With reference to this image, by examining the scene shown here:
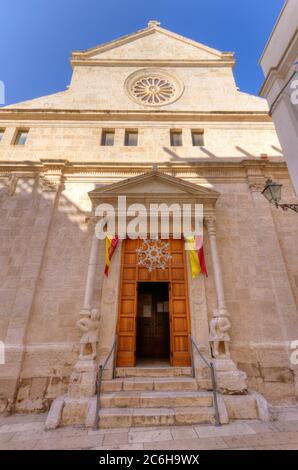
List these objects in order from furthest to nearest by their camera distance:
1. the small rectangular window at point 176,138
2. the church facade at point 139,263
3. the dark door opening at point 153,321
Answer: the small rectangular window at point 176,138 < the dark door opening at point 153,321 < the church facade at point 139,263

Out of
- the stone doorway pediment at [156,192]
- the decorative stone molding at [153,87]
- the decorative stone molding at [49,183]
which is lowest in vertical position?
the stone doorway pediment at [156,192]

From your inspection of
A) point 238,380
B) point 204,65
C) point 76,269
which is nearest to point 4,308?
point 76,269

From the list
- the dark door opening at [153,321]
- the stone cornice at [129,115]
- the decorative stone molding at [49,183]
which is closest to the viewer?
the decorative stone molding at [49,183]

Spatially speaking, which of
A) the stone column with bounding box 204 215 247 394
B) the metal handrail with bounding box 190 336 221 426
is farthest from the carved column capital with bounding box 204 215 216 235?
the metal handrail with bounding box 190 336 221 426

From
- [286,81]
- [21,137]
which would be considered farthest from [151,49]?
[286,81]

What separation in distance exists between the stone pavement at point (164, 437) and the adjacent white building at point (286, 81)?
4.51m

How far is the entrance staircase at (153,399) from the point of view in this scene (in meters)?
4.12

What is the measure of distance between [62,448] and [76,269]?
4.21m

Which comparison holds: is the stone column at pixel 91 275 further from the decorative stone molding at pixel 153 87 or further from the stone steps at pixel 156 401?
the decorative stone molding at pixel 153 87

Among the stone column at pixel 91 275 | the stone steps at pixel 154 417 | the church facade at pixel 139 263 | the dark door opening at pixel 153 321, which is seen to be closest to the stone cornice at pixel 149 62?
the church facade at pixel 139 263

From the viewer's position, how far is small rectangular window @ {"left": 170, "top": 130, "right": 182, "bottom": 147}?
31.0 feet

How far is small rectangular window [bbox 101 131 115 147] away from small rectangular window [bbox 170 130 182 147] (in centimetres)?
241

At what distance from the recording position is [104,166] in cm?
846
